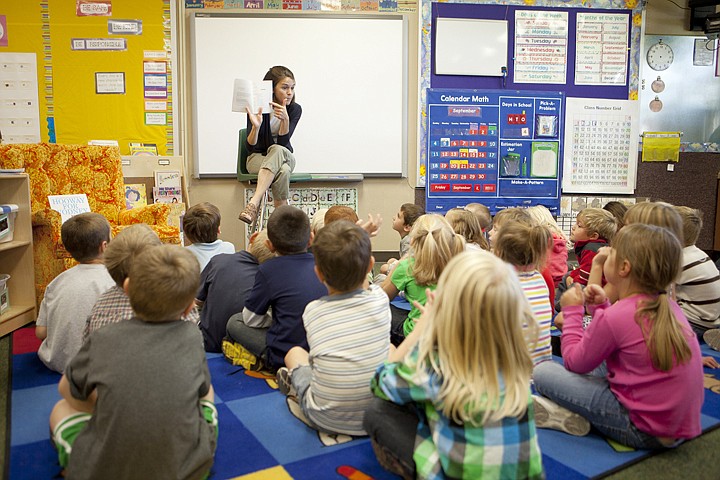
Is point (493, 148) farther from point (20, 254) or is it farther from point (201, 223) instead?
point (20, 254)

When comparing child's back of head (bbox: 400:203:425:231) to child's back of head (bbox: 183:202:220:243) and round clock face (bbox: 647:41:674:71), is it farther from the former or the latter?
round clock face (bbox: 647:41:674:71)

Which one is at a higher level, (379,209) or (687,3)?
(687,3)

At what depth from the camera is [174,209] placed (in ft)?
13.0

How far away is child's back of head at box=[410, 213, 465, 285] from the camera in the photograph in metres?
2.17

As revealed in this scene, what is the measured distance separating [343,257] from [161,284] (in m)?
0.52

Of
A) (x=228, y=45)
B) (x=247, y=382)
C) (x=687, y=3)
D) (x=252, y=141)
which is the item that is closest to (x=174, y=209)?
(x=252, y=141)

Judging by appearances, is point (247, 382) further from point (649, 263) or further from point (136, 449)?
point (649, 263)

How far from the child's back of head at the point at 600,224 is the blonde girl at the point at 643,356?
4.74 ft

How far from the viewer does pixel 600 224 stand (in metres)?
3.11

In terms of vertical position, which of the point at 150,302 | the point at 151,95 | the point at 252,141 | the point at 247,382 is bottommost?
the point at 247,382

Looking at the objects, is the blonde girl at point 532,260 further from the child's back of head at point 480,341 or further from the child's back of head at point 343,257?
the child's back of head at point 480,341

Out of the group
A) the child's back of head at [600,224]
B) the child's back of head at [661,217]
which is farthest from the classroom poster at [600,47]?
the child's back of head at [661,217]

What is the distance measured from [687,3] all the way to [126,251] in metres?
5.84

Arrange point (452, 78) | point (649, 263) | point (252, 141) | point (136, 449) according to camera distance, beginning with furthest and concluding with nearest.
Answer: point (452, 78), point (252, 141), point (649, 263), point (136, 449)
